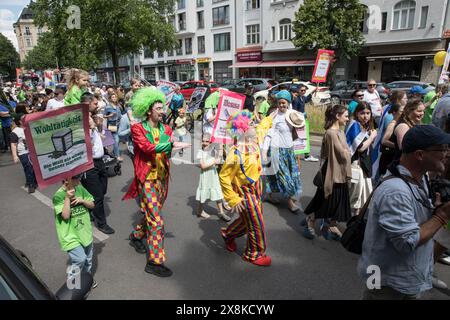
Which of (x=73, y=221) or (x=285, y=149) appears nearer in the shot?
(x=73, y=221)

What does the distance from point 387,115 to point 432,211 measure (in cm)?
307

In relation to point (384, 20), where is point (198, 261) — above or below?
below

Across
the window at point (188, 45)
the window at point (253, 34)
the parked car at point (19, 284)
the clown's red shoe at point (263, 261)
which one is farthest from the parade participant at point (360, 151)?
the window at point (188, 45)

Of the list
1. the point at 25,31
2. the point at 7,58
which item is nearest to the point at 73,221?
the point at 7,58

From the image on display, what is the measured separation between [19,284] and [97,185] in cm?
304

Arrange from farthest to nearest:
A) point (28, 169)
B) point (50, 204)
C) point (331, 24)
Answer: point (331, 24) → point (28, 169) → point (50, 204)

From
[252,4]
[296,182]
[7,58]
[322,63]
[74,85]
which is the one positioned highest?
[252,4]

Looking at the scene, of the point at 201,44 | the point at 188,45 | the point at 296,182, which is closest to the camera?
the point at 296,182

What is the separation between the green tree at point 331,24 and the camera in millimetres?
24062

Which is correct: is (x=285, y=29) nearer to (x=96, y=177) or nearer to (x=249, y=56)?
(x=249, y=56)

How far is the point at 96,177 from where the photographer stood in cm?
434

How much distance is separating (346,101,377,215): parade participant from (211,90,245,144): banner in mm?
1676

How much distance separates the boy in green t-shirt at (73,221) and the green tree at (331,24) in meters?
24.8

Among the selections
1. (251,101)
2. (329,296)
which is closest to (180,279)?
(329,296)
